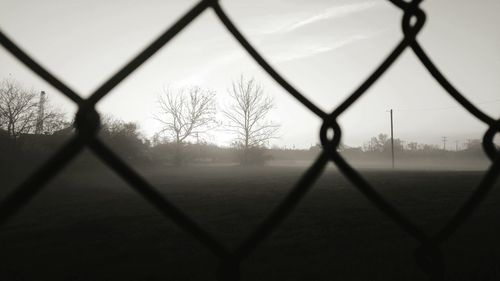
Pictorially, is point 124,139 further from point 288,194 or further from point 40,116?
point 288,194

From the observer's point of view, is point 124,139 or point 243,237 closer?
point 243,237

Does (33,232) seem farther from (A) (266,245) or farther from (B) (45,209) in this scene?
(A) (266,245)

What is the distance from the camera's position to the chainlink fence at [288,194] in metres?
0.45

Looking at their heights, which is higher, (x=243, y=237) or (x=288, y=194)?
(x=288, y=194)

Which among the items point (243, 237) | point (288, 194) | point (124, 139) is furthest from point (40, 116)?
point (288, 194)

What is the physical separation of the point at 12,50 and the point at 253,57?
1.25 feet

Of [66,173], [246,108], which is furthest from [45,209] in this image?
[246,108]

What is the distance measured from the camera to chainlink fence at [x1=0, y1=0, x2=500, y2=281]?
0.45 meters

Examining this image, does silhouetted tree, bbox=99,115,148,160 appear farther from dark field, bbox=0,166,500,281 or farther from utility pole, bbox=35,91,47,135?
dark field, bbox=0,166,500,281

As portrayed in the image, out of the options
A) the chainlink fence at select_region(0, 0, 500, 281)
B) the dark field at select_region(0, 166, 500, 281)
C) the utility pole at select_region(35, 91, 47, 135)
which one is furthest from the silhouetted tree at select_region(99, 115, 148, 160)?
the chainlink fence at select_region(0, 0, 500, 281)

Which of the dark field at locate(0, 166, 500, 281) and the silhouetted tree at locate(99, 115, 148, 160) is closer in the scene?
the dark field at locate(0, 166, 500, 281)

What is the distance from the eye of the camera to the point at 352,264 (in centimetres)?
415

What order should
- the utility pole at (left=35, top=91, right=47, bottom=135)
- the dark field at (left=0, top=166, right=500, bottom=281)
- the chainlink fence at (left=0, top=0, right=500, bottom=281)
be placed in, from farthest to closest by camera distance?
the utility pole at (left=35, top=91, right=47, bottom=135) < the dark field at (left=0, top=166, right=500, bottom=281) < the chainlink fence at (left=0, top=0, right=500, bottom=281)

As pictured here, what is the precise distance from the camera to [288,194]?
594mm
